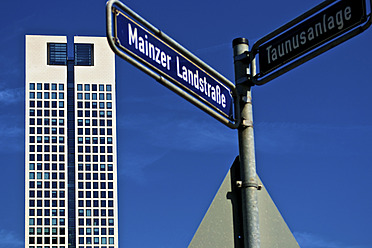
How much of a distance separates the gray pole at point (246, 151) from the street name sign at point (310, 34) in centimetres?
11

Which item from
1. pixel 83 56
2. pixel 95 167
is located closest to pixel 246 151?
pixel 95 167

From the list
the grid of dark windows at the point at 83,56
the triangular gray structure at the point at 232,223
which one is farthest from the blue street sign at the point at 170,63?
the grid of dark windows at the point at 83,56

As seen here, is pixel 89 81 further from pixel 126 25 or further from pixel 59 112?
pixel 126 25

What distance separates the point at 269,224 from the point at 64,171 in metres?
135

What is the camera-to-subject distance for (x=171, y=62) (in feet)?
16.8

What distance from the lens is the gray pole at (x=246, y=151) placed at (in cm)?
514

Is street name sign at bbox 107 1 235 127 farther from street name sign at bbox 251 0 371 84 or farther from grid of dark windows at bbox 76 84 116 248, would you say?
grid of dark windows at bbox 76 84 116 248

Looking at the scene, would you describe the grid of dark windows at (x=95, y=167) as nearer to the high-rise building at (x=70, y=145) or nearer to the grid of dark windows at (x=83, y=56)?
the high-rise building at (x=70, y=145)

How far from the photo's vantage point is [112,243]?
132375 mm

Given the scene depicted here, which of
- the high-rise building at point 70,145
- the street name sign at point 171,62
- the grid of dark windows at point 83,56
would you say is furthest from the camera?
the grid of dark windows at point 83,56

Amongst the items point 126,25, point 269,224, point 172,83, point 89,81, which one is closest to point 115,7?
point 126,25

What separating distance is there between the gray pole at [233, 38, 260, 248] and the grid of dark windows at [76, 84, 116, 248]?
129 m

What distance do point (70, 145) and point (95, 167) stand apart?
264 inches

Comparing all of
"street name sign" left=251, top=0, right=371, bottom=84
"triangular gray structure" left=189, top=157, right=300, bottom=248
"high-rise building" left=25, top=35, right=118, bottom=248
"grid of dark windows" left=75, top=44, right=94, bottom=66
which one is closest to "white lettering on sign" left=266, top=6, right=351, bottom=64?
"street name sign" left=251, top=0, right=371, bottom=84
